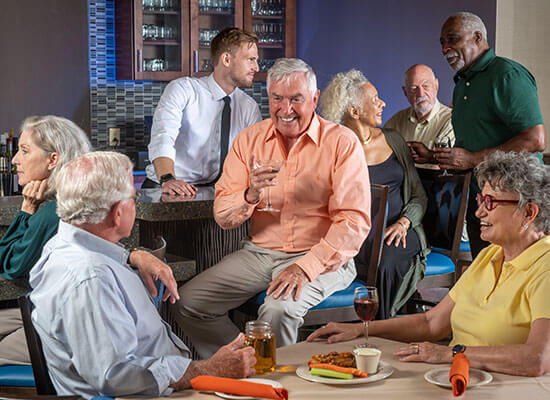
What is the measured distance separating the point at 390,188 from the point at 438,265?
0.45 meters

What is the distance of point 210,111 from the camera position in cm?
418

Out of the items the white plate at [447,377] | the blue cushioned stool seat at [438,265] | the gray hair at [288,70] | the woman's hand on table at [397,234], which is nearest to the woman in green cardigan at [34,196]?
the gray hair at [288,70]

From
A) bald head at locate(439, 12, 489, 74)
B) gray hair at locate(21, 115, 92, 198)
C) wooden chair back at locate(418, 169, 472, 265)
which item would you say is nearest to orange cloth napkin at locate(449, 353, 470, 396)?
gray hair at locate(21, 115, 92, 198)

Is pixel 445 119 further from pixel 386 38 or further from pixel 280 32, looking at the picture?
pixel 280 32

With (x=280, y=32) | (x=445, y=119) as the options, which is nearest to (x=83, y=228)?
(x=445, y=119)

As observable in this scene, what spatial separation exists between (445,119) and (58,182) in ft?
10.6

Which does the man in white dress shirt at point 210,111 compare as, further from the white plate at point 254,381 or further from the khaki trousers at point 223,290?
the white plate at point 254,381

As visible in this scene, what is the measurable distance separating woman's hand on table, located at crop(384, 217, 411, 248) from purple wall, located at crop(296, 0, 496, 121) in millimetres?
2489

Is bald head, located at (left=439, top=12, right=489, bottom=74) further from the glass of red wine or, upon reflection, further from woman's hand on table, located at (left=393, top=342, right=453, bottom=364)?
woman's hand on table, located at (left=393, top=342, right=453, bottom=364)

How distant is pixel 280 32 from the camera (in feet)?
23.1

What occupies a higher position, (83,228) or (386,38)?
(386,38)

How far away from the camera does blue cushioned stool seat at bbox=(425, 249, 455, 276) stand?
11.2ft

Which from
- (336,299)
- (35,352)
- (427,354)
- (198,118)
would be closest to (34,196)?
(35,352)

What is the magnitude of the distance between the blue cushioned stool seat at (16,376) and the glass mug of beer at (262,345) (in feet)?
2.35
